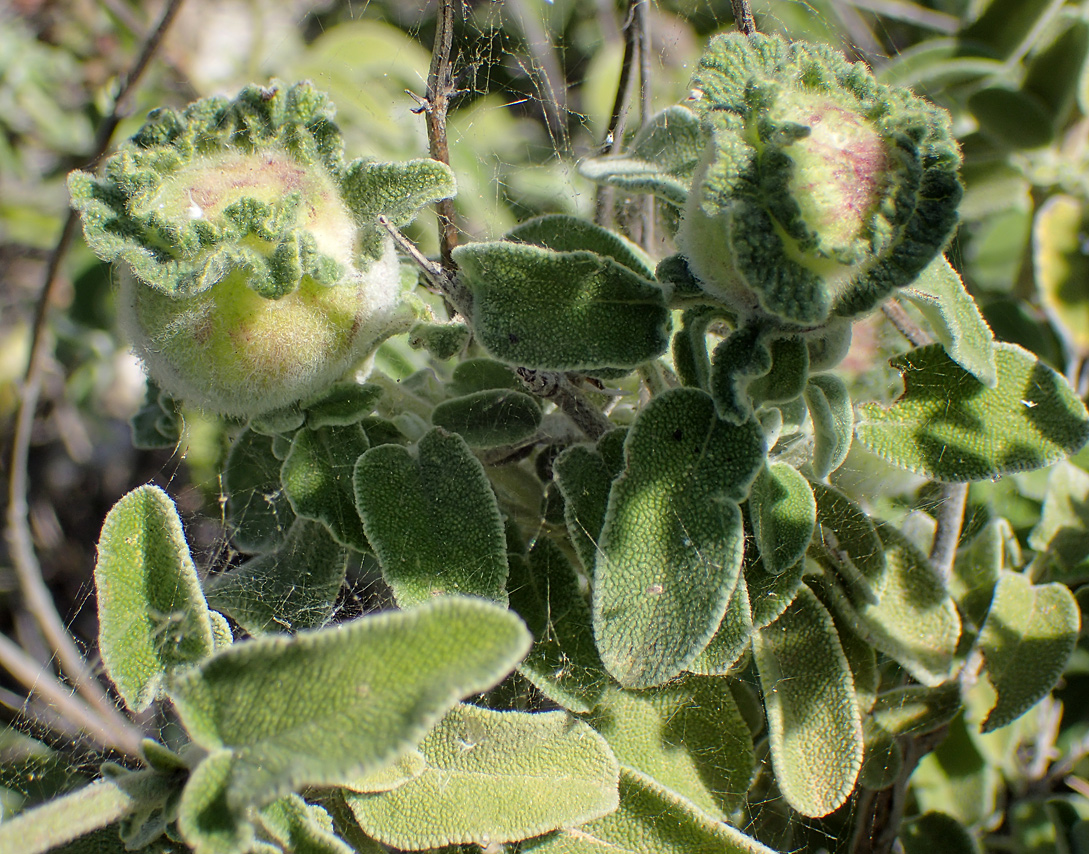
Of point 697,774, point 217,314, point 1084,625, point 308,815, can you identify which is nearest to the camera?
point 308,815

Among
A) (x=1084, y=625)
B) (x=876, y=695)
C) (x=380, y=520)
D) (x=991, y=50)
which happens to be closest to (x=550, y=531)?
(x=380, y=520)

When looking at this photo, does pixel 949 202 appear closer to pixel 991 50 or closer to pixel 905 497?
pixel 905 497

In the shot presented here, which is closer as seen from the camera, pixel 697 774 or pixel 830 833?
pixel 697 774

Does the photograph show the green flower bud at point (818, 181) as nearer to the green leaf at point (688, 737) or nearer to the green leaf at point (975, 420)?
the green leaf at point (975, 420)

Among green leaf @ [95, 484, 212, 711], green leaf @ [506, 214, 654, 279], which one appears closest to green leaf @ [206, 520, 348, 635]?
green leaf @ [95, 484, 212, 711]

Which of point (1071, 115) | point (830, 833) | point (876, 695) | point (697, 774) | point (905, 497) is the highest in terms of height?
point (1071, 115)

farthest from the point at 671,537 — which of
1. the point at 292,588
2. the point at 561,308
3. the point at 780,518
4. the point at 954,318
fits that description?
the point at 292,588

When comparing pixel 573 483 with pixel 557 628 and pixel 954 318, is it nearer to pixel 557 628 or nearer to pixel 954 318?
pixel 557 628

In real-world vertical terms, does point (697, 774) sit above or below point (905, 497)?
below
